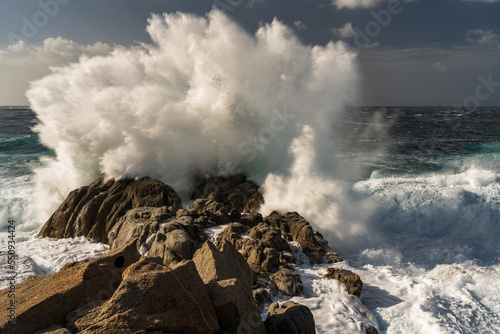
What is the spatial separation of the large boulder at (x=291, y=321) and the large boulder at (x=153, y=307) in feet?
4.30

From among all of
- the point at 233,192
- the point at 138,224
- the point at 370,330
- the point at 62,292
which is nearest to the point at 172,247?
the point at 138,224

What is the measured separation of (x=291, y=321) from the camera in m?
4.77

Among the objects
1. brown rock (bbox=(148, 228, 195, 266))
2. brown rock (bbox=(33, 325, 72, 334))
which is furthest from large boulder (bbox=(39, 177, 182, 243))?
brown rock (bbox=(33, 325, 72, 334))

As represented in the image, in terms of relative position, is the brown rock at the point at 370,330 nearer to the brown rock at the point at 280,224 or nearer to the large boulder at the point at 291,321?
the large boulder at the point at 291,321

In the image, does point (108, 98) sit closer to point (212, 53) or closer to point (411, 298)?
point (212, 53)

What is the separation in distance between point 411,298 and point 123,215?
31.6 feet

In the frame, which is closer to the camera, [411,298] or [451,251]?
[411,298]

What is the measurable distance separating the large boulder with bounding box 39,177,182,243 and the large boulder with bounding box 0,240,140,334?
669 centimetres

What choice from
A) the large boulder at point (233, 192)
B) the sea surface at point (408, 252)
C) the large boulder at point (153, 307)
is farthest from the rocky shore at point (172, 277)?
the large boulder at point (233, 192)

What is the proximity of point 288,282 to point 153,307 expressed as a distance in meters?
4.82

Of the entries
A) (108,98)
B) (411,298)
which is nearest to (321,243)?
(411,298)

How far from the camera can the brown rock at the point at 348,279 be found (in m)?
7.66

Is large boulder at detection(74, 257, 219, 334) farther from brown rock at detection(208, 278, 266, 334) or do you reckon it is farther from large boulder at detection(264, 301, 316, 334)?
A: large boulder at detection(264, 301, 316, 334)

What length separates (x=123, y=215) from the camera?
11.4 meters
